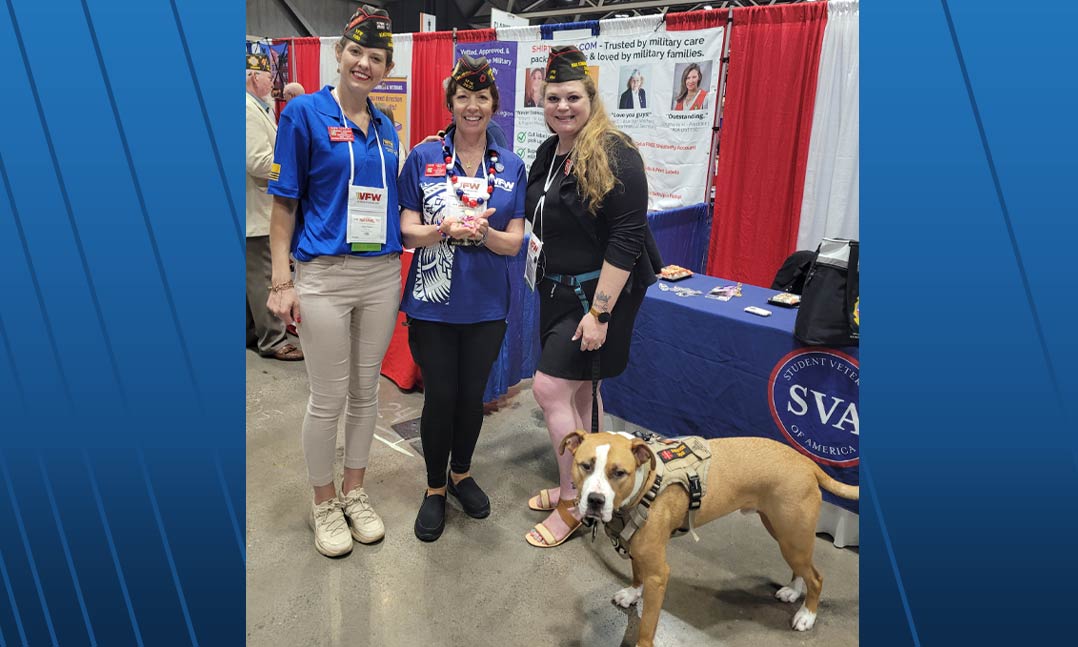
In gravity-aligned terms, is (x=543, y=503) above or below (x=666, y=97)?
below

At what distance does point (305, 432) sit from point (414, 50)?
5966 millimetres

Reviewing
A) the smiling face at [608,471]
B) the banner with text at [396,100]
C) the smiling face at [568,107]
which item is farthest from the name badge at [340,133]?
the banner with text at [396,100]

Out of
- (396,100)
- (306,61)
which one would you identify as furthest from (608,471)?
(306,61)

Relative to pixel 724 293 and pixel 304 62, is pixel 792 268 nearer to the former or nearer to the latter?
pixel 724 293

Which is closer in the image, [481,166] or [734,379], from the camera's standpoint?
[481,166]

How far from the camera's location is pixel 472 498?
8.87ft

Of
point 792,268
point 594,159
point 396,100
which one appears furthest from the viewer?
point 396,100

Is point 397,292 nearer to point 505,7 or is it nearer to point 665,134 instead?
point 665,134

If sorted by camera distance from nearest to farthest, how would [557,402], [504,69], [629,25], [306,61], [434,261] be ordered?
[434,261] → [557,402] → [629,25] → [504,69] → [306,61]

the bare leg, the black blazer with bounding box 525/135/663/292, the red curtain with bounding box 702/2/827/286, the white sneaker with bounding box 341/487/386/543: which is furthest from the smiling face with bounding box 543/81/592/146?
the red curtain with bounding box 702/2/827/286

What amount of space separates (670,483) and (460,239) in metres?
1.02

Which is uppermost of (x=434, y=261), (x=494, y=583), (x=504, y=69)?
(x=504, y=69)

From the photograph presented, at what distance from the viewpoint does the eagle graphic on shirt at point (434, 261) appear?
2213 millimetres

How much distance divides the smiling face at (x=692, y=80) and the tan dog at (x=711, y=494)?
3.46m
